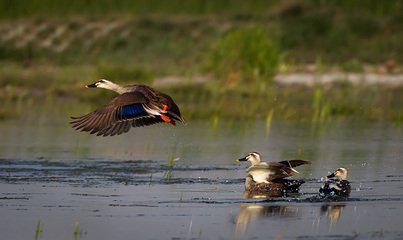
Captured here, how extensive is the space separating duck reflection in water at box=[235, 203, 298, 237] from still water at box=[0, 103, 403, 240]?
0.04ft

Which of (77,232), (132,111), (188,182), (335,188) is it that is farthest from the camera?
(188,182)

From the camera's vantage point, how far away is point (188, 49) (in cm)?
3569

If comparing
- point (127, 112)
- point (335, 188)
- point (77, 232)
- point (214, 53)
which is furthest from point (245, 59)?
point (77, 232)

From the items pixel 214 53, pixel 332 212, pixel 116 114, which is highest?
pixel 214 53

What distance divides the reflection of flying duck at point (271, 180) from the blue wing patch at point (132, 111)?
4.36 feet

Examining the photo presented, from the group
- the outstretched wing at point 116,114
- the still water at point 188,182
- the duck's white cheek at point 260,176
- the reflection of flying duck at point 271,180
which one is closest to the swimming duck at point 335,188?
the still water at point 188,182

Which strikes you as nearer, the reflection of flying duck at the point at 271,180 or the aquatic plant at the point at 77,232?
the aquatic plant at the point at 77,232

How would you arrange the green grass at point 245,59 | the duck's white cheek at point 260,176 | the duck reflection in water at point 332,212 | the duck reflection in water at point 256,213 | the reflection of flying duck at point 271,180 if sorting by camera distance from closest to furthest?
the duck reflection in water at point 256,213 → the duck reflection in water at point 332,212 → the reflection of flying duck at point 271,180 → the duck's white cheek at point 260,176 → the green grass at point 245,59

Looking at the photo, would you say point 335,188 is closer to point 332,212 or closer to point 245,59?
point 332,212

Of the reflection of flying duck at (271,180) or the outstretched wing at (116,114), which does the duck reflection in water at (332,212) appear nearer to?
the reflection of flying duck at (271,180)

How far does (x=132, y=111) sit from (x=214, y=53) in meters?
14.6

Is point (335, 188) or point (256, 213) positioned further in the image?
point (335, 188)

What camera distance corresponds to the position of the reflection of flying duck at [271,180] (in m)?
12.5

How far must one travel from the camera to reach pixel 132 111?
12836 mm
